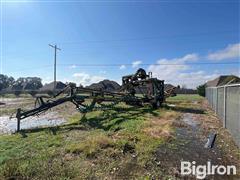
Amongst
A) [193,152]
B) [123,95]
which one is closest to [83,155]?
[193,152]

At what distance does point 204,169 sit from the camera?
16.9ft

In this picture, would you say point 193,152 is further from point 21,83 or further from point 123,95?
point 21,83

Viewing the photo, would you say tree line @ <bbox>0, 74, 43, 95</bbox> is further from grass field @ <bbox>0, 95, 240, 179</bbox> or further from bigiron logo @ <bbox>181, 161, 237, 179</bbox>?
bigiron logo @ <bbox>181, 161, 237, 179</bbox>

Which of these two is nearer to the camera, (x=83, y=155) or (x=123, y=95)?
(x=83, y=155)

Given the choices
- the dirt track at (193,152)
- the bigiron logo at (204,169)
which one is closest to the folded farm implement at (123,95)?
the dirt track at (193,152)

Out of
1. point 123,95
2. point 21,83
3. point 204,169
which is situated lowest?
point 204,169

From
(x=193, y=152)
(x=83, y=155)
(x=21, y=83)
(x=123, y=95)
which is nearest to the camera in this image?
(x=83, y=155)

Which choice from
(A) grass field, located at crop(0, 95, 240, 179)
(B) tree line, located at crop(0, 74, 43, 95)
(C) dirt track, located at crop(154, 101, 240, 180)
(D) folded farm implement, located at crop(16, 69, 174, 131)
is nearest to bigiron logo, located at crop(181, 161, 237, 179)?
(C) dirt track, located at crop(154, 101, 240, 180)

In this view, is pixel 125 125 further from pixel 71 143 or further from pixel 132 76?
pixel 132 76

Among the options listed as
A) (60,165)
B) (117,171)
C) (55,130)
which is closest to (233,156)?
(117,171)

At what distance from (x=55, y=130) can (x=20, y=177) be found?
196 inches

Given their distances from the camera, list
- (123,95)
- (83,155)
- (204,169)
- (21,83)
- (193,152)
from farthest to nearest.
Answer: (21,83) → (123,95) → (193,152) → (83,155) → (204,169)

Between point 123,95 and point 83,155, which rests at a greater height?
point 123,95

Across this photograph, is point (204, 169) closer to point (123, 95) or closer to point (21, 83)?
point (123, 95)
